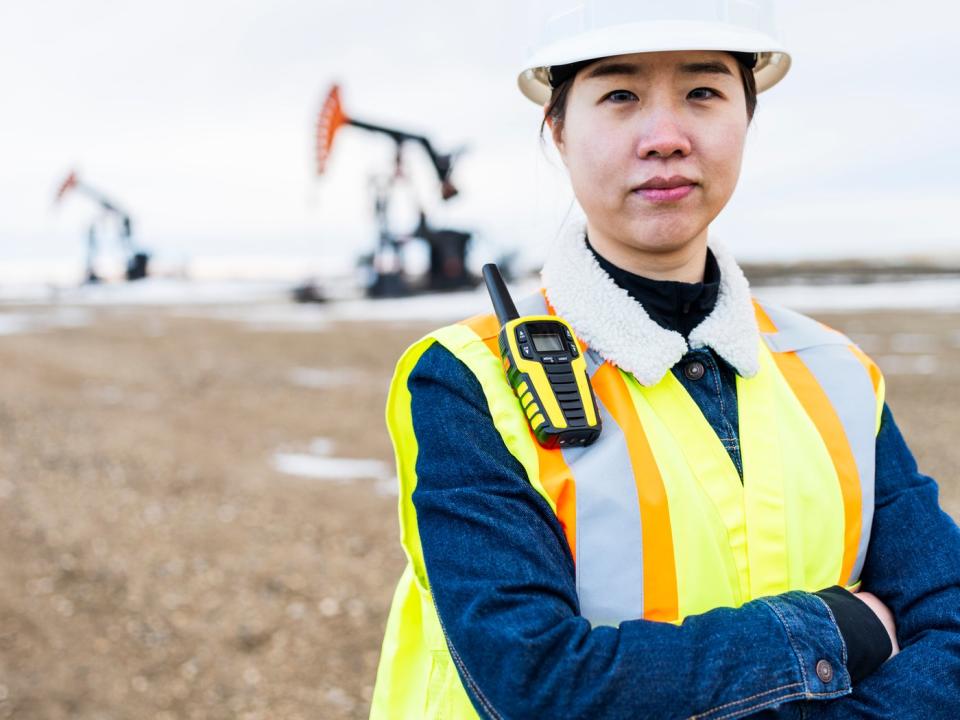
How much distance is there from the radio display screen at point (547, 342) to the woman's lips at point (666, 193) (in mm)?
292

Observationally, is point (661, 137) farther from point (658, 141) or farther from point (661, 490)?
point (661, 490)

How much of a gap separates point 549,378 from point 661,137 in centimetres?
45

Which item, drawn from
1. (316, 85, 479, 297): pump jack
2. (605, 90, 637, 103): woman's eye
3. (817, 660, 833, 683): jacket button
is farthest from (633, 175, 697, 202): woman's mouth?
(316, 85, 479, 297): pump jack

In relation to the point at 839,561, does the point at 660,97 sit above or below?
above

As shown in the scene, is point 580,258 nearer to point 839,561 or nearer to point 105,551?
point 839,561

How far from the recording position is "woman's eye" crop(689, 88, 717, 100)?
1.55m

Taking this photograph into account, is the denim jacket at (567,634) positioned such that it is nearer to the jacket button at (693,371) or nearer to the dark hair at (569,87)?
the jacket button at (693,371)

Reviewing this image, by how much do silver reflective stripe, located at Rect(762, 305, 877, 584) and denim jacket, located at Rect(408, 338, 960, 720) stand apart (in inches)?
8.4

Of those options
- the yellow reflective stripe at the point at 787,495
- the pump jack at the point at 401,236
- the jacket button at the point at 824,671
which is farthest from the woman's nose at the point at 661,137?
the pump jack at the point at 401,236

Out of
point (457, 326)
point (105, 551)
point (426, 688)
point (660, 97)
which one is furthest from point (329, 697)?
point (660, 97)

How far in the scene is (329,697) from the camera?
3.93m

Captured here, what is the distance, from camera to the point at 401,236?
2820 cm

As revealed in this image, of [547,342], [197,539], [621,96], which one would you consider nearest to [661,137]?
[621,96]

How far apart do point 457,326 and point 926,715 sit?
1022 millimetres
